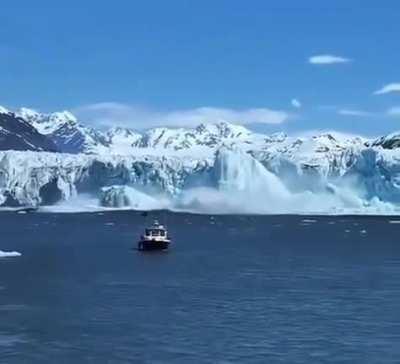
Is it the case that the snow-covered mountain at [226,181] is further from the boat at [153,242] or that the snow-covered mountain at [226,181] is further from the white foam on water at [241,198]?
the boat at [153,242]

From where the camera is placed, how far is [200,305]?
44.3 meters

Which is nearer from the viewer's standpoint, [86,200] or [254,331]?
[254,331]

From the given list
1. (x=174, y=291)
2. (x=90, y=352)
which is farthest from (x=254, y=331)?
(x=174, y=291)

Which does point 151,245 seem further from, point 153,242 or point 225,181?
point 225,181

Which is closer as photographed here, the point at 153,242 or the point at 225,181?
the point at 153,242

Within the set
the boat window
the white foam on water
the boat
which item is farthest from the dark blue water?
the white foam on water

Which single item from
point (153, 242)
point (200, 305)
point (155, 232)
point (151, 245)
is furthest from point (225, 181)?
point (200, 305)

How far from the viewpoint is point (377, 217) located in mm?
170625

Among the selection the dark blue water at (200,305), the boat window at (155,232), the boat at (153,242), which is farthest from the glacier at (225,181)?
the boat at (153,242)

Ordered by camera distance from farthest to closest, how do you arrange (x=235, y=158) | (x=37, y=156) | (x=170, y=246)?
(x=37, y=156) → (x=235, y=158) → (x=170, y=246)

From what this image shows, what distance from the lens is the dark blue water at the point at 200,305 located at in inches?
1304

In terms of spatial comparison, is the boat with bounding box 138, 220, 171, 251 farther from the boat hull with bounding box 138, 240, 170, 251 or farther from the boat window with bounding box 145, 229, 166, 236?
the boat window with bounding box 145, 229, 166, 236

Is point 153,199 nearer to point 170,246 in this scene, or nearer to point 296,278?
point 170,246

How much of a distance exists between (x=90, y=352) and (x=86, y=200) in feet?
457
